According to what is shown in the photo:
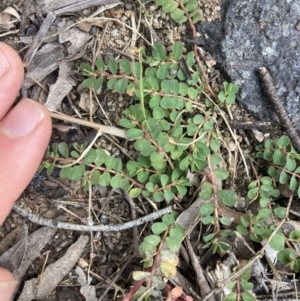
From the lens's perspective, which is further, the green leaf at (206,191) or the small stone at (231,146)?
the small stone at (231,146)

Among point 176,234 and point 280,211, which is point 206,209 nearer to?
point 176,234

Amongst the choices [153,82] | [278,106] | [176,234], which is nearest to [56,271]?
[176,234]

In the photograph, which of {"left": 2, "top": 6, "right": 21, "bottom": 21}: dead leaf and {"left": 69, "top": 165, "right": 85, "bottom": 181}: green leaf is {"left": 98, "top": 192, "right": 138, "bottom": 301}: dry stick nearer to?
{"left": 69, "top": 165, "right": 85, "bottom": 181}: green leaf

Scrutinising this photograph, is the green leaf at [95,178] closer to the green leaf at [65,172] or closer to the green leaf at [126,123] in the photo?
the green leaf at [65,172]

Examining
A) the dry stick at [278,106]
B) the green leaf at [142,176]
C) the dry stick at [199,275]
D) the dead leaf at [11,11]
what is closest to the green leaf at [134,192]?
the green leaf at [142,176]

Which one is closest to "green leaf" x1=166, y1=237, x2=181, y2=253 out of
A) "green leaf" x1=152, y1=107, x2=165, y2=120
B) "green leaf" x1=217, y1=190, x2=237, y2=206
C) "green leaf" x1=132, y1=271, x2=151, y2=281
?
"green leaf" x1=132, y1=271, x2=151, y2=281
